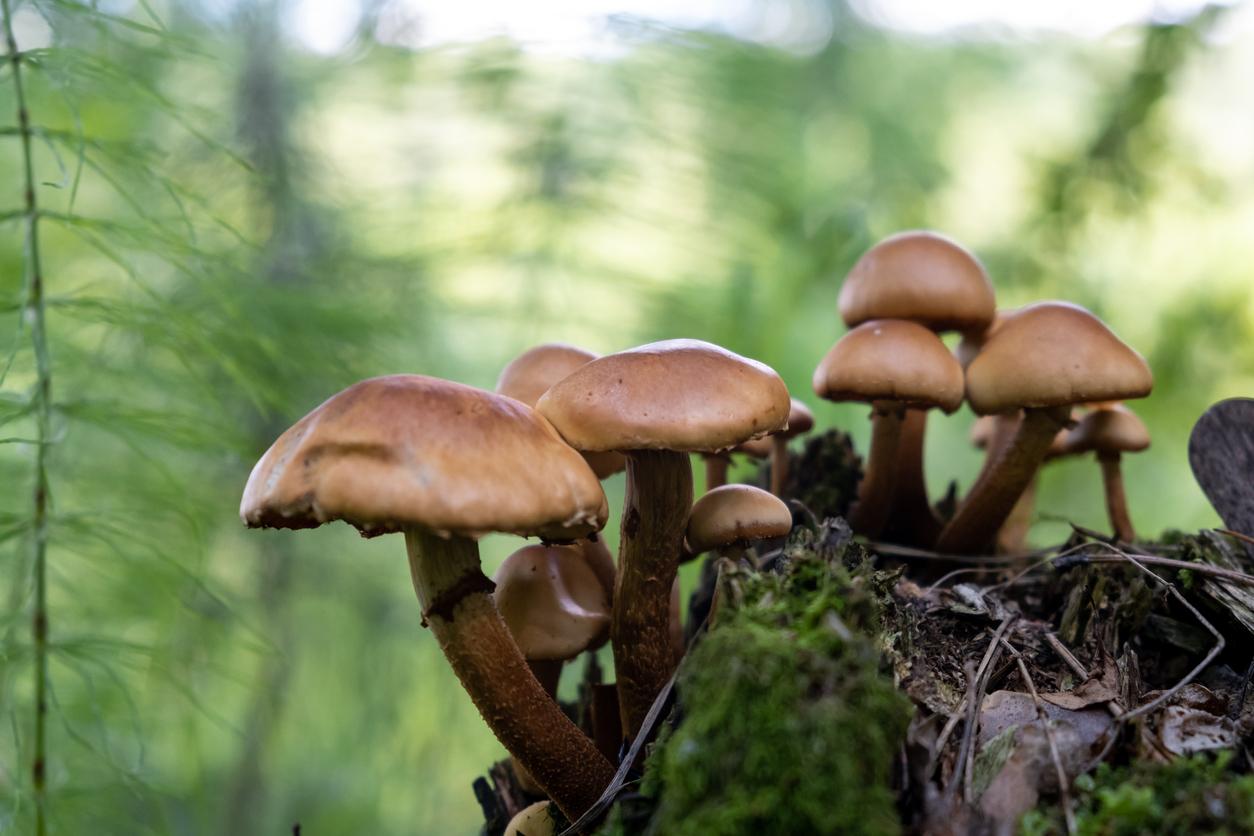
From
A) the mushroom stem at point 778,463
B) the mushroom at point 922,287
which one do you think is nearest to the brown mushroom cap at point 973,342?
the mushroom at point 922,287

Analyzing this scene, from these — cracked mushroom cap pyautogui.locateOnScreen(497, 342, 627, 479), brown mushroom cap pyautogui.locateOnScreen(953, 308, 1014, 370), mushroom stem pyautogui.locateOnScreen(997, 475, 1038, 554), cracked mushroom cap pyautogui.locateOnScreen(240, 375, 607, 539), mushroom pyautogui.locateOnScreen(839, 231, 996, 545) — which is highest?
mushroom pyautogui.locateOnScreen(839, 231, 996, 545)

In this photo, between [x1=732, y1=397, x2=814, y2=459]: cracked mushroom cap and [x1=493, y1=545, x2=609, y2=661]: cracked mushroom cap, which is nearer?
[x1=493, y1=545, x2=609, y2=661]: cracked mushroom cap

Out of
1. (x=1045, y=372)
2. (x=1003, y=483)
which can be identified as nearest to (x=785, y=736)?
(x=1045, y=372)

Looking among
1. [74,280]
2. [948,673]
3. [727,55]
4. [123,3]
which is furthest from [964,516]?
[123,3]

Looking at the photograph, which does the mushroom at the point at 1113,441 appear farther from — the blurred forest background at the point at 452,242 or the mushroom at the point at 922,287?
the blurred forest background at the point at 452,242

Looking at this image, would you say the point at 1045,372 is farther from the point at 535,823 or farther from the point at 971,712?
the point at 535,823

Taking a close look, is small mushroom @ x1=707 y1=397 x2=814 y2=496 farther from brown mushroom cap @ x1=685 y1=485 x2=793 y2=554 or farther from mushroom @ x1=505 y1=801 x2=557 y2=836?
mushroom @ x1=505 y1=801 x2=557 y2=836

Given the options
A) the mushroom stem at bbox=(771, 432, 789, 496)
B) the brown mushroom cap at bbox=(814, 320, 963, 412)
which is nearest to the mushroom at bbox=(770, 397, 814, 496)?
the mushroom stem at bbox=(771, 432, 789, 496)
